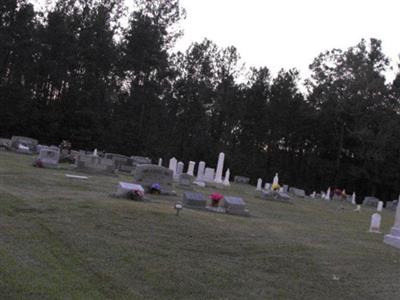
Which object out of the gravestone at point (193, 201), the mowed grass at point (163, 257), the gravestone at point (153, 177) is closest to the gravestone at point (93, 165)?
the gravestone at point (153, 177)

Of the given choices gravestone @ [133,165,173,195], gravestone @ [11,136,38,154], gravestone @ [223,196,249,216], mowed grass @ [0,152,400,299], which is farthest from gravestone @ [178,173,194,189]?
gravestone @ [11,136,38,154]

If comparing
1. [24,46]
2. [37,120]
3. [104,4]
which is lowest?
[37,120]

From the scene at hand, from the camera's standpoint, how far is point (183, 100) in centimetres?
5984

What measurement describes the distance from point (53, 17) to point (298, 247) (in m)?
43.9

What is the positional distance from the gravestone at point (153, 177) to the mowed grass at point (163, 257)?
5.00 meters

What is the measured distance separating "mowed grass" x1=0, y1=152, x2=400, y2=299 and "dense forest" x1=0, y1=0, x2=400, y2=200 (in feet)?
121

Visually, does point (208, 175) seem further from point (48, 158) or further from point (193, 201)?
point (193, 201)

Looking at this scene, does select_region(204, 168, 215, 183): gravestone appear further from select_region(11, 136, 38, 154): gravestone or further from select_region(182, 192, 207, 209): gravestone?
select_region(182, 192, 207, 209): gravestone

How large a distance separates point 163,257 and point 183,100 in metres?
52.1

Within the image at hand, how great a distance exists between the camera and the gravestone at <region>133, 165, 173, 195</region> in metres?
17.9

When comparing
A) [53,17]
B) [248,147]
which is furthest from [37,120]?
[248,147]

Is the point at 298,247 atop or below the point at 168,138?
below

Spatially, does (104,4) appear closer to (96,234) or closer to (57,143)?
(57,143)

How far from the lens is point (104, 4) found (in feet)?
175
